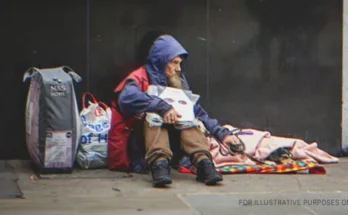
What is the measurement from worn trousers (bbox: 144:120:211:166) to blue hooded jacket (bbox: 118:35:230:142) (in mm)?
160

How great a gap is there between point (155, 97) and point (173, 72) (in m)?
0.41

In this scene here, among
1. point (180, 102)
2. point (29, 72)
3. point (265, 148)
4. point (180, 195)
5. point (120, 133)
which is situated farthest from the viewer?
point (265, 148)

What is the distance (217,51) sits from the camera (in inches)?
368

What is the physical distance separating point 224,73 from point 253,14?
0.66m

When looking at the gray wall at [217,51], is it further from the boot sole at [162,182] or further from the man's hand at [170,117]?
the boot sole at [162,182]

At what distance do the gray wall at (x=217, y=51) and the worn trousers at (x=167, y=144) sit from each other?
109 centimetres

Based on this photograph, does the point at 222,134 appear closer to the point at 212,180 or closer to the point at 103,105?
the point at 212,180

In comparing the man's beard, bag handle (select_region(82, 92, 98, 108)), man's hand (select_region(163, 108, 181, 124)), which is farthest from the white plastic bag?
man's hand (select_region(163, 108, 181, 124))

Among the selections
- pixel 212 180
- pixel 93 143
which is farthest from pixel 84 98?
pixel 212 180

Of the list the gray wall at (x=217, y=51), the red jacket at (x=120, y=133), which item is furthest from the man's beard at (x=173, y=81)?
the gray wall at (x=217, y=51)

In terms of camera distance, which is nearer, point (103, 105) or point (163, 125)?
point (163, 125)

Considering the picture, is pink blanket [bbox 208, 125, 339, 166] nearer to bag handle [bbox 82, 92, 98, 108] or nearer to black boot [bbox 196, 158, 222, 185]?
black boot [bbox 196, 158, 222, 185]

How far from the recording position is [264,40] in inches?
372

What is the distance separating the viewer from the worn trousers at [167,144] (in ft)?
26.6
